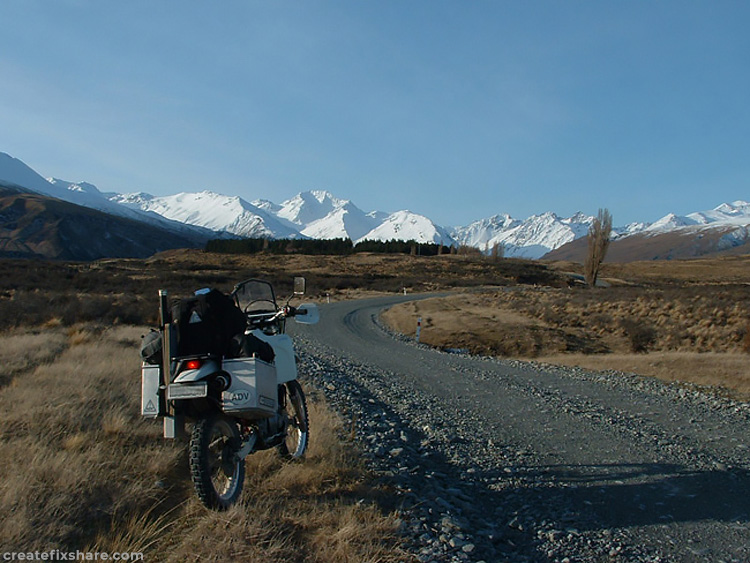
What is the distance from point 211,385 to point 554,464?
4.29 meters

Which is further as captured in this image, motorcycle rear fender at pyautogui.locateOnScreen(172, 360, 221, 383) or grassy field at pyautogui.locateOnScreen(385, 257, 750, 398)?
grassy field at pyautogui.locateOnScreen(385, 257, 750, 398)

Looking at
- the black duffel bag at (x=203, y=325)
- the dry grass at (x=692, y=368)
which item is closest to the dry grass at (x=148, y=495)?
the black duffel bag at (x=203, y=325)

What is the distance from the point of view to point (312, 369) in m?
12.5

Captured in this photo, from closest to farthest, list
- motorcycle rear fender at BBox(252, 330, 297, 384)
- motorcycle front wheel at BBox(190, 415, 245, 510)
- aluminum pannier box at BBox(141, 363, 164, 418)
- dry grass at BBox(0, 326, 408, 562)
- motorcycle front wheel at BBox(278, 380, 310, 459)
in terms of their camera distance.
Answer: dry grass at BBox(0, 326, 408, 562), motorcycle front wheel at BBox(190, 415, 245, 510), aluminum pannier box at BBox(141, 363, 164, 418), motorcycle rear fender at BBox(252, 330, 297, 384), motorcycle front wheel at BBox(278, 380, 310, 459)

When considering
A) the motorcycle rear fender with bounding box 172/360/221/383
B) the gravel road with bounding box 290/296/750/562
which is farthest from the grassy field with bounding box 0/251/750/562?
the motorcycle rear fender with bounding box 172/360/221/383

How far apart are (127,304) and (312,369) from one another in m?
13.6

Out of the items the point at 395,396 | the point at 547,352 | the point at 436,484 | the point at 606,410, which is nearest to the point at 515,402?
the point at 606,410

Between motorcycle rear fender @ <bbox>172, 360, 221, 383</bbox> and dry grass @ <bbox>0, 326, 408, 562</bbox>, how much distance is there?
0.97m

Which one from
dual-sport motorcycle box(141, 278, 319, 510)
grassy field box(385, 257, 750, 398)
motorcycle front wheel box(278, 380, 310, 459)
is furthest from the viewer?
grassy field box(385, 257, 750, 398)

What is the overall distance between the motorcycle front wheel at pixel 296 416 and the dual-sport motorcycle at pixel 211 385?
807 mm

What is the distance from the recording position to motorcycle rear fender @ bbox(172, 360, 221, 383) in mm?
3812

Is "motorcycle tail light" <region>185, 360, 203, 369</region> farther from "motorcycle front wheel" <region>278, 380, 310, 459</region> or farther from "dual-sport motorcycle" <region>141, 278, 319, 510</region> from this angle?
"motorcycle front wheel" <region>278, 380, 310, 459</region>

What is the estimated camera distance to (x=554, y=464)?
6164 millimetres

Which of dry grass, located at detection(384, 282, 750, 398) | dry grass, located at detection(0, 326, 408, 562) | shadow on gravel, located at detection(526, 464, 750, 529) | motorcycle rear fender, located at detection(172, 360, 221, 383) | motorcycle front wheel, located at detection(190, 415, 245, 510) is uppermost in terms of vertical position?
motorcycle rear fender, located at detection(172, 360, 221, 383)
